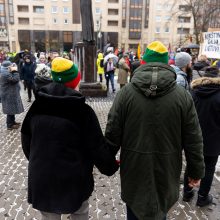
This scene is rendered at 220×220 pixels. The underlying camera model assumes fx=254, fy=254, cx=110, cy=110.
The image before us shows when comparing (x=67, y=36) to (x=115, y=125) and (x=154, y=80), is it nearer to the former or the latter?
(x=115, y=125)

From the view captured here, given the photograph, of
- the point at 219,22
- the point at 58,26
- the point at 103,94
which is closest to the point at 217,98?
the point at 103,94

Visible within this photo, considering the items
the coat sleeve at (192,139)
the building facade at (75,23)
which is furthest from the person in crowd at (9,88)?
the building facade at (75,23)

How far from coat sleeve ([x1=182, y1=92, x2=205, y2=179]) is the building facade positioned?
65652 millimetres

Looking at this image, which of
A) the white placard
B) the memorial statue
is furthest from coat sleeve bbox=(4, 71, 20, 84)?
the white placard

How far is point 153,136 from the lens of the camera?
1927 mm

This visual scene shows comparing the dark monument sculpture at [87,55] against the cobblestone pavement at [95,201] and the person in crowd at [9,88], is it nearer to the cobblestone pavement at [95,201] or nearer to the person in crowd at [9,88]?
the person in crowd at [9,88]

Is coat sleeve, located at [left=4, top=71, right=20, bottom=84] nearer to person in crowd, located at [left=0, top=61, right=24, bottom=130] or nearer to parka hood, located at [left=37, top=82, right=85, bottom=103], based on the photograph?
person in crowd, located at [left=0, top=61, right=24, bottom=130]

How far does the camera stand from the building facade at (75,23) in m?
65.6

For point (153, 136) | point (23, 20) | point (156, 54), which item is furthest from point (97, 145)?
point (23, 20)

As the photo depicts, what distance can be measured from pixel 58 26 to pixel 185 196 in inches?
2706

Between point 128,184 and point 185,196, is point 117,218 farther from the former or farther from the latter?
point 128,184

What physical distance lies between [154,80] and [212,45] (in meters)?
7.08

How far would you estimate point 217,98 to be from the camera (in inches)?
119

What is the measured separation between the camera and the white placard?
774cm
